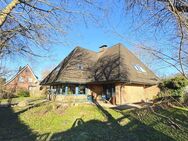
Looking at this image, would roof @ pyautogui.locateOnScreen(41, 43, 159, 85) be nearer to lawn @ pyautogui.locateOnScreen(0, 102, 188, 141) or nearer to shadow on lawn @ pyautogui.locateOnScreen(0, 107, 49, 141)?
lawn @ pyautogui.locateOnScreen(0, 102, 188, 141)

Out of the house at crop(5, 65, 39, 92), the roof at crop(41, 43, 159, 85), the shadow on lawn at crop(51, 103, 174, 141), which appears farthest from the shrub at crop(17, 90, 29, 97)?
the shadow on lawn at crop(51, 103, 174, 141)

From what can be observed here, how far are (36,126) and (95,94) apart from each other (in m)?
13.3

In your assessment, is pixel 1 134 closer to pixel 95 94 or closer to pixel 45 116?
pixel 45 116

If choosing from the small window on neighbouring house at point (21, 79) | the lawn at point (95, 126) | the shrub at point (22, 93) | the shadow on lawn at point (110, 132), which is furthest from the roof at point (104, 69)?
the small window on neighbouring house at point (21, 79)

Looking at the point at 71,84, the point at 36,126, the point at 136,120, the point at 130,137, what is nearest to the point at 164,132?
the point at 130,137

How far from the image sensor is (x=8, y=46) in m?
11.8

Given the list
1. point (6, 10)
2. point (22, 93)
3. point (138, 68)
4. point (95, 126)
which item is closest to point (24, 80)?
point (22, 93)

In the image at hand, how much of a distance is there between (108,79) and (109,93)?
201 cm

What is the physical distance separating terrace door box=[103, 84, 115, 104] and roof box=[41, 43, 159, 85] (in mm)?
1150

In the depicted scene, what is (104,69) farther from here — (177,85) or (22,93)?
(22,93)

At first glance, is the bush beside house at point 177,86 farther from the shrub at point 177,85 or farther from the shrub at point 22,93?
the shrub at point 22,93

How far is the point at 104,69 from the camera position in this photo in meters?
26.7

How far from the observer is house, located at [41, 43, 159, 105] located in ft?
79.6

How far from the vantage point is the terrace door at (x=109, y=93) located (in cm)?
2462
